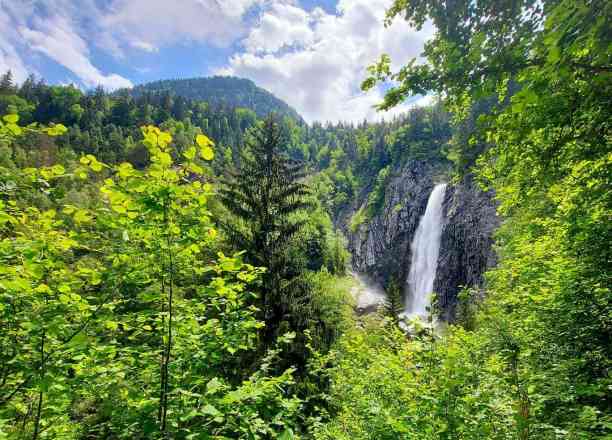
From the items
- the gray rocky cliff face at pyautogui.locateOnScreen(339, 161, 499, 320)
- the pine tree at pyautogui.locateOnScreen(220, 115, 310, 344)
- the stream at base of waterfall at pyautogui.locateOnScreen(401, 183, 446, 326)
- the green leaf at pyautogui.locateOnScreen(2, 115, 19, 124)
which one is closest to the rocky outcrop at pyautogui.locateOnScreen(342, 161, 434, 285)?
the gray rocky cliff face at pyautogui.locateOnScreen(339, 161, 499, 320)

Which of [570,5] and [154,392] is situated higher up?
[570,5]

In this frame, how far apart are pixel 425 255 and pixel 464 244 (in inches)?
310

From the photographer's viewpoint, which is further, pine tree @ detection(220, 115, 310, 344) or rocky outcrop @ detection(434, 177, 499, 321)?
rocky outcrop @ detection(434, 177, 499, 321)

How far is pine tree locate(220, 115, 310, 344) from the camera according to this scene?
34.6 feet

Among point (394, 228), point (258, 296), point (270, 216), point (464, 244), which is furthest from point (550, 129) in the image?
point (394, 228)

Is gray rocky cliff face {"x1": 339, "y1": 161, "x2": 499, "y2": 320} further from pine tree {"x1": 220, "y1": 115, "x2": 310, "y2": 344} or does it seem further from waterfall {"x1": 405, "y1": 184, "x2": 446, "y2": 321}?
pine tree {"x1": 220, "y1": 115, "x2": 310, "y2": 344}

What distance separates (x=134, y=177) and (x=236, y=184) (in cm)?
929

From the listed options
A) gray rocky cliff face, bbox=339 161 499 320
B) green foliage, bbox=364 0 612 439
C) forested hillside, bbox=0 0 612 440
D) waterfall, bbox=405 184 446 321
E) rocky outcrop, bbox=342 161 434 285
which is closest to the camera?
forested hillside, bbox=0 0 612 440

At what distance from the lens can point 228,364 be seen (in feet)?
29.9

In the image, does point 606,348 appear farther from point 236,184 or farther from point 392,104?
point 236,184

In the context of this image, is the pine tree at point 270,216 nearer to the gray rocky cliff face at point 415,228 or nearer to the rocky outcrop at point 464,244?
the gray rocky cliff face at point 415,228

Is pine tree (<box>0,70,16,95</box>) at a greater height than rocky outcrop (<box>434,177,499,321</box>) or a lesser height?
greater

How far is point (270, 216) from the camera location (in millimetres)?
11375

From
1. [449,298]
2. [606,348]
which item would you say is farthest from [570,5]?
[449,298]
